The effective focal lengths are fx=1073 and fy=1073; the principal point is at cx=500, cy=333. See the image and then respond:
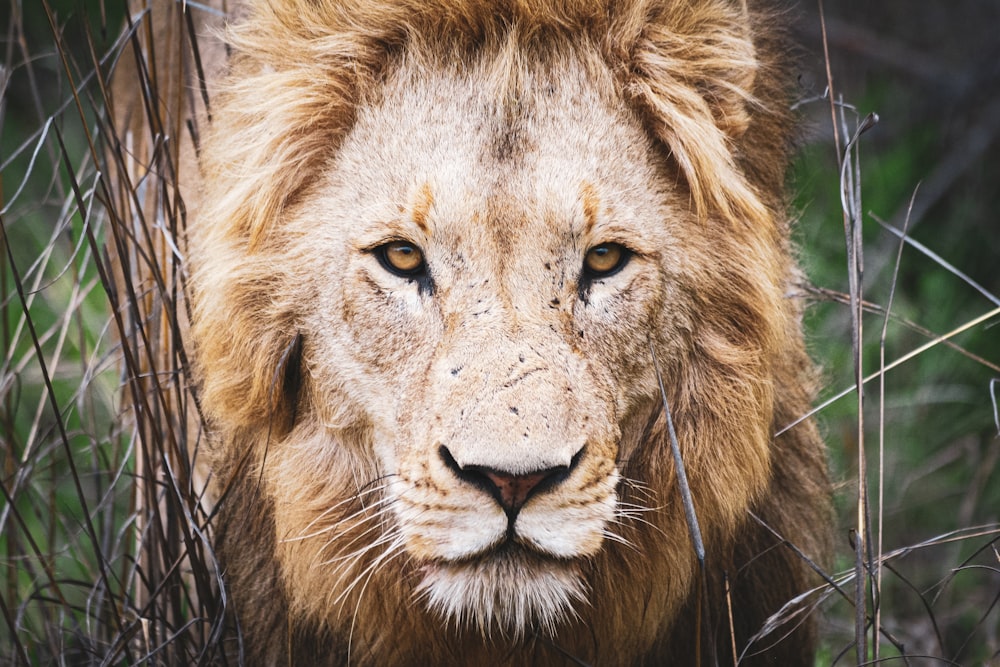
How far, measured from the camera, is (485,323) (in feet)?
7.06

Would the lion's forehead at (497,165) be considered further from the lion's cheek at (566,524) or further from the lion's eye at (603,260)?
the lion's cheek at (566,524)

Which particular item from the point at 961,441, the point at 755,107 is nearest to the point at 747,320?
the point at 755,107

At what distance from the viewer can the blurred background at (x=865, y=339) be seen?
3.19m

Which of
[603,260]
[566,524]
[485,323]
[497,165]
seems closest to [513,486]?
[566,524]

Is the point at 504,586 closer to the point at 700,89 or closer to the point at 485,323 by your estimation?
the point at 485,323

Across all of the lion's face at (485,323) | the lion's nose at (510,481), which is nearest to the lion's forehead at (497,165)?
the lion's face at (485,323)

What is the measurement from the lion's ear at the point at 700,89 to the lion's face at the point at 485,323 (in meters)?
0.08

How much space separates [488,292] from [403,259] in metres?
0.21

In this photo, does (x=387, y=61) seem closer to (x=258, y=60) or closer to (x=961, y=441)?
(x=258, y=60)

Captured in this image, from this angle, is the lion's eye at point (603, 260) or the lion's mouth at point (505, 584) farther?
the lion's eye at point (603, 260)

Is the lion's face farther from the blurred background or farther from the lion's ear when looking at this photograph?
the blurred background

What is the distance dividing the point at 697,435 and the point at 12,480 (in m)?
1.88

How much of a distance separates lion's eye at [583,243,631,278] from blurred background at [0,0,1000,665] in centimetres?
82

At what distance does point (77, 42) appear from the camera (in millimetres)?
7516
